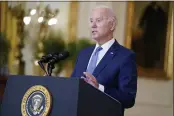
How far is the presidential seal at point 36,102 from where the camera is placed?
1.55 metres

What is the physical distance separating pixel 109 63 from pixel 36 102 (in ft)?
1.89

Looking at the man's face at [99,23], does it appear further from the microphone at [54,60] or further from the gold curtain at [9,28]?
the gold curtain at [9,28]

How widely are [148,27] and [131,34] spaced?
282 millimetres

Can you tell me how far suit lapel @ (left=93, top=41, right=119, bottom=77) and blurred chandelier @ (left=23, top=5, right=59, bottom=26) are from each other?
379cm

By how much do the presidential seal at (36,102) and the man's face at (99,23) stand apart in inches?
22.7

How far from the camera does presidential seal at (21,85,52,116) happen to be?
1.55 m

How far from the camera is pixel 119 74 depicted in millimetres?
1983

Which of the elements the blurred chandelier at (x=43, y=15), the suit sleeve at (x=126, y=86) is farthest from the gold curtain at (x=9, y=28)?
the suit sleeve at (x=126, y=86)

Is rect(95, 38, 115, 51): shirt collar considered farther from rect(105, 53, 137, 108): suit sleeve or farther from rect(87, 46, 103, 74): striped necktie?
rect(105, 53, 137, 108): suit sleeve

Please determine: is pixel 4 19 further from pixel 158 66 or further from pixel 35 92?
pixel 35 92

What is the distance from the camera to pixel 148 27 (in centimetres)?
579

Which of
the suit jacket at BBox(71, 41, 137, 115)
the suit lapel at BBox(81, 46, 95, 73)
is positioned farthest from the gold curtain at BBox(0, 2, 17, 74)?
the suit jacket at BBox(71, 41, 137, 115)

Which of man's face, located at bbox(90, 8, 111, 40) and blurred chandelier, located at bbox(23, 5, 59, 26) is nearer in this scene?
man's face, located at bbox(90, 8, 111, 40)

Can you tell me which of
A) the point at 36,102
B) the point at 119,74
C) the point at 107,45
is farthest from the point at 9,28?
the point at 36,102
